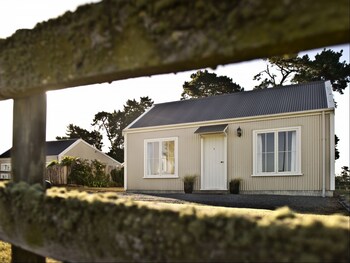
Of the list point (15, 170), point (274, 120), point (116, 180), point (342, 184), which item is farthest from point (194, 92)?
point (15, 170)

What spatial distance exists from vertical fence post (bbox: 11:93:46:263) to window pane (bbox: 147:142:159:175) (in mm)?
14727

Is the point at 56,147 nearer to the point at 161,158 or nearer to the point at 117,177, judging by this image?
the point at 117,177

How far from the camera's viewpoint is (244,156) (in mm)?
14203

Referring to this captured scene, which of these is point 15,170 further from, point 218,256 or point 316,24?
point 316,24

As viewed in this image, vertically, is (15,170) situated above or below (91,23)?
below

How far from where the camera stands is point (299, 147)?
12.9 meters

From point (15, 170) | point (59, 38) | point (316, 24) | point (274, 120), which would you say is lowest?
point (15, 170)

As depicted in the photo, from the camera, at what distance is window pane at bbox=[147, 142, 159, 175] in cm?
1651

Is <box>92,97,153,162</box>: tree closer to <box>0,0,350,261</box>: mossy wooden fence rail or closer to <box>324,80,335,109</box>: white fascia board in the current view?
<box>324,80,335,109</box>: white fascia board

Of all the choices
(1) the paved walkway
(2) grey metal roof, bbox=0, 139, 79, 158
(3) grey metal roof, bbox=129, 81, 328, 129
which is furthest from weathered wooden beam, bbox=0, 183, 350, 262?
(2) grey metal roof, bbox=0, 139, 79, 158

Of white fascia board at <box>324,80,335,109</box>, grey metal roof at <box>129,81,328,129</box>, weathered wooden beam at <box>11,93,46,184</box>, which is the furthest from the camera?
grey metal roof at <box>129,81,328,129</box>

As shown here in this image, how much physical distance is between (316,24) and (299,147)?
12712mm

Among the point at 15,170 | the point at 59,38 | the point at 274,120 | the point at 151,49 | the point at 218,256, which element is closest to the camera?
the point at 218,256

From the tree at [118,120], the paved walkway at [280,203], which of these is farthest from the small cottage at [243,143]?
the tree at [118,120]
